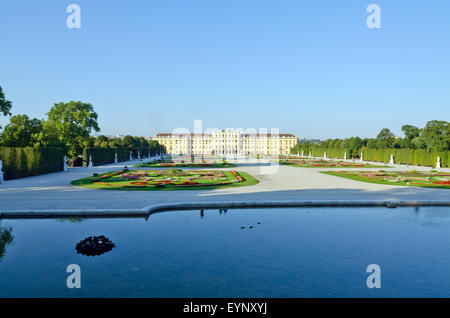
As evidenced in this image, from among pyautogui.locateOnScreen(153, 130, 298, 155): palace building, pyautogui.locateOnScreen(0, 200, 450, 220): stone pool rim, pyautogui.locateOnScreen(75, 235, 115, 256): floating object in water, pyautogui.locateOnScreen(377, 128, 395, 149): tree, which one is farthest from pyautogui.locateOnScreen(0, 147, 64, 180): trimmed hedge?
pyautogui.locateOnScreen(153, 130, 298, 155): palace building

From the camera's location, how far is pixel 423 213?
10.0 metres

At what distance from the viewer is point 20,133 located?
27.8 meters

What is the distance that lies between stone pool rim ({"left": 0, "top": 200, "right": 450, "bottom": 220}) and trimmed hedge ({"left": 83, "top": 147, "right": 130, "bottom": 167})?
24474mm

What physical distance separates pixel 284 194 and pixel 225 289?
Answer: 835cm

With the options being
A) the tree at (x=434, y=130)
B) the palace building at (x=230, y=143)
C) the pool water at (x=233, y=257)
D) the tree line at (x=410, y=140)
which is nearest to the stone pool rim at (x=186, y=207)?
the pool water at (x=233, y=257)

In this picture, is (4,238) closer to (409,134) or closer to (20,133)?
(20,133)

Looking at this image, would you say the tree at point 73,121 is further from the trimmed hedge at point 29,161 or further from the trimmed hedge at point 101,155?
the trimmed hedge at point 29,161

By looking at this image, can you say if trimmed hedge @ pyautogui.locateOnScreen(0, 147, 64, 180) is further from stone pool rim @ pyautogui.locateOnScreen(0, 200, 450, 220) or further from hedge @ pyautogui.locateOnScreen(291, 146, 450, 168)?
hedge @ pyautogui.locateOnScreen(291, 146, 450, 168)

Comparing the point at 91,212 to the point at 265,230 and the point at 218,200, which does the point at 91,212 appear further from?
the point at 265,230

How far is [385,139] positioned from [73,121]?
47.3 m

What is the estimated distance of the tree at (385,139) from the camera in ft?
181

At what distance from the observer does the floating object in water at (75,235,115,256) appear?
20.8 feet
